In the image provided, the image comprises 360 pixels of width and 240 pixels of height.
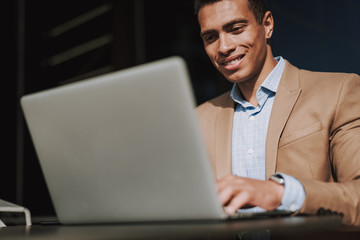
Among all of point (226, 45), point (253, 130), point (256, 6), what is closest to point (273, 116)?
point (253, 130)

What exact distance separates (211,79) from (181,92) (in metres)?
3.34

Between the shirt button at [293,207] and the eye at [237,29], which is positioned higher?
the eye at [237,29]

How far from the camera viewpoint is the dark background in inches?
173

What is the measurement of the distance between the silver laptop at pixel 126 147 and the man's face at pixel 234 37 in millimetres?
979

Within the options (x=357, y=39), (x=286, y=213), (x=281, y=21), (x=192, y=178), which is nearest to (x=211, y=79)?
(x=281, y=21)

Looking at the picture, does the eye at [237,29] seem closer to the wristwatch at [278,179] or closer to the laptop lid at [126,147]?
the wristwatch at [278,179]

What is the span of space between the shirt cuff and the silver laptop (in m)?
0.32

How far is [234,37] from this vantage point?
1812mm

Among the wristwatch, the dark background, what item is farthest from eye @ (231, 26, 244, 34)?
the dark background

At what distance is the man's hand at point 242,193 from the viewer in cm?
94

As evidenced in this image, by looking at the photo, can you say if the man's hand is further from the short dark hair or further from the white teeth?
the short dark hair

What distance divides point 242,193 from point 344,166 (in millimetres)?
651

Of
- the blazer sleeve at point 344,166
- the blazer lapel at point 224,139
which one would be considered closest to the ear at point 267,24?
the blazer lapel at point 224,139

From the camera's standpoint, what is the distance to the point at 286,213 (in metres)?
1.09
